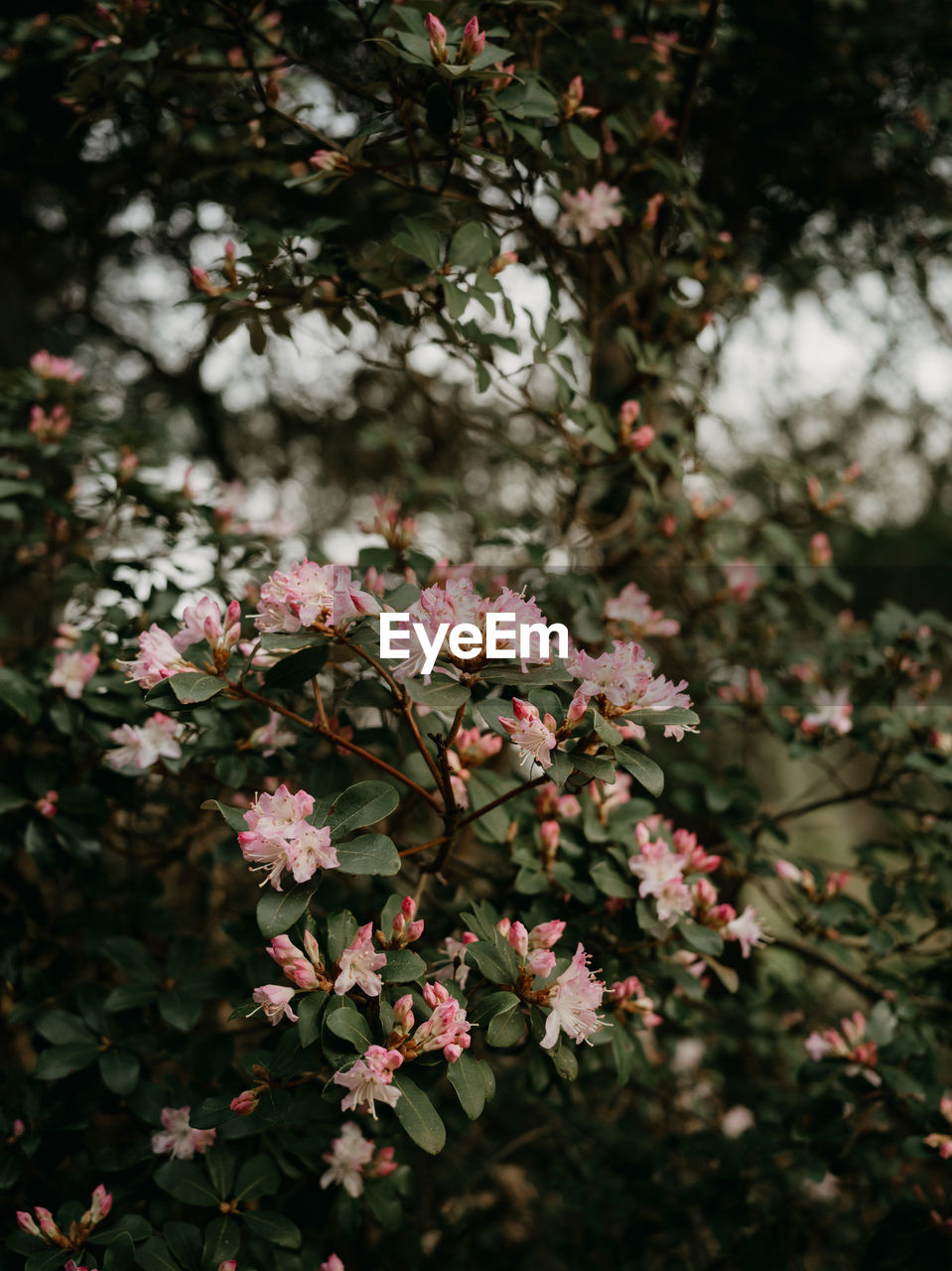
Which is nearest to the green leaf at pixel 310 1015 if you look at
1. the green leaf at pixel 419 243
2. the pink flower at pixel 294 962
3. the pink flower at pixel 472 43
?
the pink flower at pixel 294 962

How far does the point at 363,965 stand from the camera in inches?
39.7

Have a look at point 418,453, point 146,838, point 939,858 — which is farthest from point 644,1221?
point 418,453

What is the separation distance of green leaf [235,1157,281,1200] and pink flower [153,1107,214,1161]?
2.8 inches

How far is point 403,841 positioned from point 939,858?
1.26 m

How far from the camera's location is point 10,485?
1.86 m

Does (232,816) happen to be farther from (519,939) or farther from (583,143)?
(583,143)

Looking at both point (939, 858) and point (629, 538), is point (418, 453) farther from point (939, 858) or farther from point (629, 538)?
point (939, 858)

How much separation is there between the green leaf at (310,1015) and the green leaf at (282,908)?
3.3 inches

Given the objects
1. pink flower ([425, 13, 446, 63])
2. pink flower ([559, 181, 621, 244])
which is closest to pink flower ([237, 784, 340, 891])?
pink flower ([425, 13, 446, 63])

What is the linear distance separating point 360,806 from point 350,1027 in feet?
0.82

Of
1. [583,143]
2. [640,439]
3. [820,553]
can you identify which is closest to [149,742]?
[640,439]

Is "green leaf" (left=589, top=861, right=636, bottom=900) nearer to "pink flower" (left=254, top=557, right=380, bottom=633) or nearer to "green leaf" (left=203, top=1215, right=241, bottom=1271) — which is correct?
"pink flower" (left=254, top=557, right=380, bottom=633)

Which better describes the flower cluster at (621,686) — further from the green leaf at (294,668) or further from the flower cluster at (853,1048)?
the flower cluster at (853,1048)

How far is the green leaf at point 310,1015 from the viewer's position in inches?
37.6
